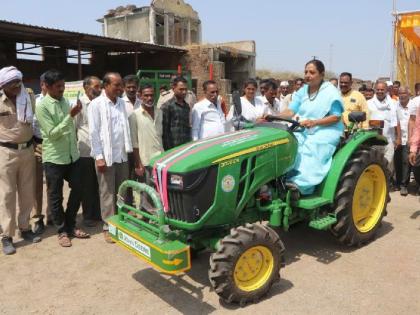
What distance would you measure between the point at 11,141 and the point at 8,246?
117 cm

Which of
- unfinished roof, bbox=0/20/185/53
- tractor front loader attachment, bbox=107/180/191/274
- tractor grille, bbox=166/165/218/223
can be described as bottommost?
tractor front loader attachment, bbox=107/180/191/274

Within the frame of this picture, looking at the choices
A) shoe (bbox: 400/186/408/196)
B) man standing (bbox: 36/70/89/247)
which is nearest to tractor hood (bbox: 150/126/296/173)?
man standing (bbox: 36/70/89/247)

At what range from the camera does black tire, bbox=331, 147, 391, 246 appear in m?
3.97

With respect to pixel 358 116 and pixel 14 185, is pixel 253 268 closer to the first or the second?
pixel 358 116

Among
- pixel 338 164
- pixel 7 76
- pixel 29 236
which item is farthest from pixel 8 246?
pixel 338 164

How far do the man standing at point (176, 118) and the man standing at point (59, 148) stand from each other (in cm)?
101

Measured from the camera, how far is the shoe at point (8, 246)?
435cm

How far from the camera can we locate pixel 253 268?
3.25 metres

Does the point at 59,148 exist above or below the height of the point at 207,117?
below

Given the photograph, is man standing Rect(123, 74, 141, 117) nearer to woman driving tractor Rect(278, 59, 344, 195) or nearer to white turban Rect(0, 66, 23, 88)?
white turban Rect(0, 66, 23, 88)

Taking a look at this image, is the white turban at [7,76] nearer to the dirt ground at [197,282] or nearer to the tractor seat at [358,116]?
the dirt ground at [197,282]

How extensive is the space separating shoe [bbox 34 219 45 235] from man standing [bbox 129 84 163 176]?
149 centimetres

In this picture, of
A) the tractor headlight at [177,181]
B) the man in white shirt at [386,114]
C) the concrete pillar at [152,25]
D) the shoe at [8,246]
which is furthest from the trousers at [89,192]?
the concrete pillar at [152,25]

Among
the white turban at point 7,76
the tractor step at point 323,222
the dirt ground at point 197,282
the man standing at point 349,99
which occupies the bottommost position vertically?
the dirt ground at point 197,282
